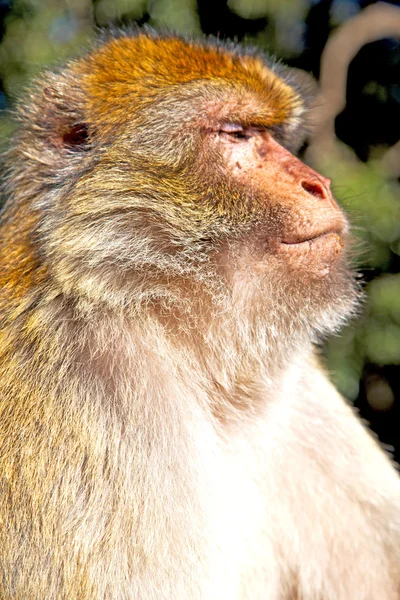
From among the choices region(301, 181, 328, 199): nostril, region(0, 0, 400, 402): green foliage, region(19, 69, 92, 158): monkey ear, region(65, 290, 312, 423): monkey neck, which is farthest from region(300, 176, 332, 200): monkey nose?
region(0, 0, 400, 402): green foliage

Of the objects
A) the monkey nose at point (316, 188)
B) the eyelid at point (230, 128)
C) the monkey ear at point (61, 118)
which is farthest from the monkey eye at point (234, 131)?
the monkey ear at point (61, 118)

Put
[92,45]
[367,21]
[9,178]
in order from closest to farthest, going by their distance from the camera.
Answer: [9,178]
[92,45]
[367,21]

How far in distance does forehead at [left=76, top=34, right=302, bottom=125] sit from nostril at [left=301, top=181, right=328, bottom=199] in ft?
0.84

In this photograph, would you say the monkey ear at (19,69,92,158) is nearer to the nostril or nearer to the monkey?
the monkey

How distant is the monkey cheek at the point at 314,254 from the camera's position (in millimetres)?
1601

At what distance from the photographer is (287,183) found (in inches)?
64.5

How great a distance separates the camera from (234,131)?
1.72 meters

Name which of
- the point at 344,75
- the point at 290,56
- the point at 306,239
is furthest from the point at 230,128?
the point at 290,56

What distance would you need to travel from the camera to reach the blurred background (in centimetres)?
329

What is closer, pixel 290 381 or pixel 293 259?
pixel 293 259

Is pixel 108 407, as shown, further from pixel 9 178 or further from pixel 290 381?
pixel 9 178

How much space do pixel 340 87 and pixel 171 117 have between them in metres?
1.86

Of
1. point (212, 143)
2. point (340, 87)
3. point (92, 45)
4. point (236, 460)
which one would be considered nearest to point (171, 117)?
point (212, 143)

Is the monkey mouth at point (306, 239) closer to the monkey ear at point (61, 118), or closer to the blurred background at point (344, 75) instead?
the monkey ear at point (61, 118)
